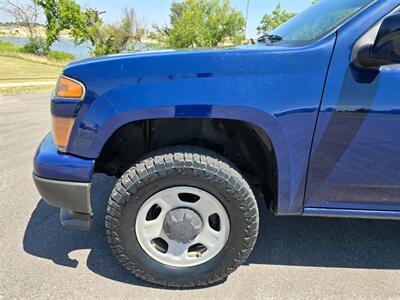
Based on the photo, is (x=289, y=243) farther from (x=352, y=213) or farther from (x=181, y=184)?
(x=181, y=184)

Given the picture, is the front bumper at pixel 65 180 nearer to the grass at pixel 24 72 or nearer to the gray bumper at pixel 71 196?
the gray bumper at pixel 71 196

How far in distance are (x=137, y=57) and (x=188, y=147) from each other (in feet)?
2.06

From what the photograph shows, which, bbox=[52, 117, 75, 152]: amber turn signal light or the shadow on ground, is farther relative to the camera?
the shadow on ground

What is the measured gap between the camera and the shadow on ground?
2.43 m

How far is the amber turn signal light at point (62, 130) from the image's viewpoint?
1.97 meters

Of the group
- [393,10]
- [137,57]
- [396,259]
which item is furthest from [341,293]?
[137,57]

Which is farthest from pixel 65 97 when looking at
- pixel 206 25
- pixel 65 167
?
pixel 206 25

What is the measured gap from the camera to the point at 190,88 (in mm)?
1815

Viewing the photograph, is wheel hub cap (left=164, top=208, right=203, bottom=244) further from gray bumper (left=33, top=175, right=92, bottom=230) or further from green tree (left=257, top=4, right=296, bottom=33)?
green tree (left=257, top=4, right=296, bottom=33)

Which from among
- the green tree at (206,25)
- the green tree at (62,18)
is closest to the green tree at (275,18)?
the green tree at (206,25)

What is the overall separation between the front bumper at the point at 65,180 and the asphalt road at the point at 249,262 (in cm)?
46

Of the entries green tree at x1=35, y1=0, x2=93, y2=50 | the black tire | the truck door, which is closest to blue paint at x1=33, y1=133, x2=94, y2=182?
the black tire

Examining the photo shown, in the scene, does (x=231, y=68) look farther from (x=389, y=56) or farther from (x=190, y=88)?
(x=389, y=56)

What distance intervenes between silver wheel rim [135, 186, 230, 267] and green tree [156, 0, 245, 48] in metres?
34.0
